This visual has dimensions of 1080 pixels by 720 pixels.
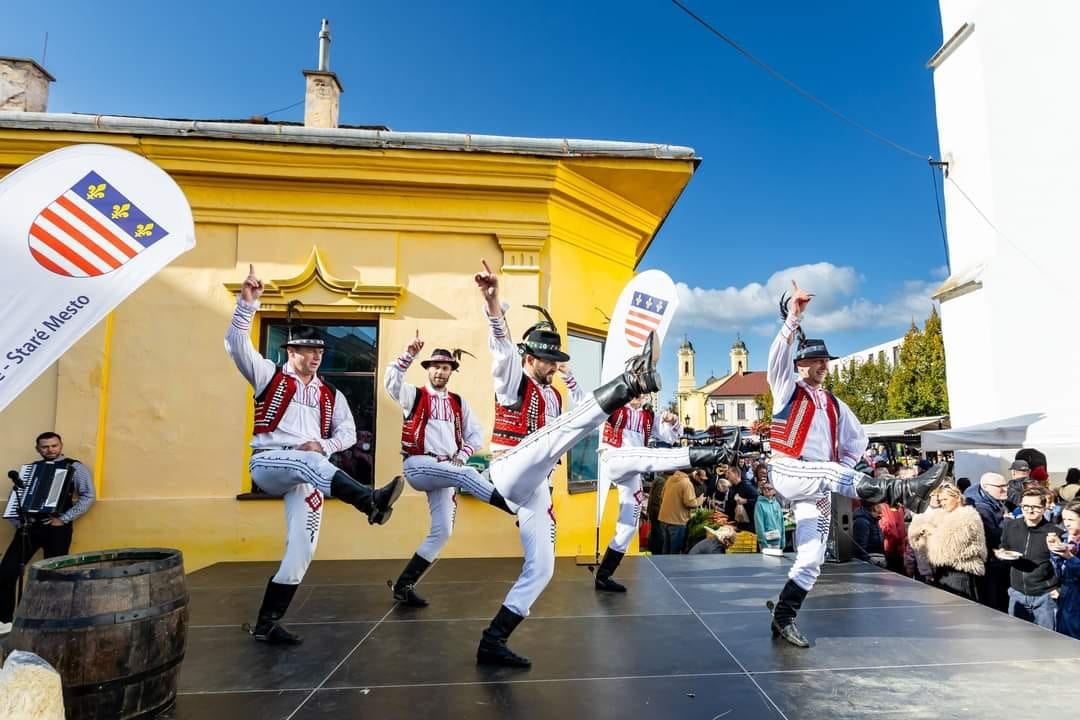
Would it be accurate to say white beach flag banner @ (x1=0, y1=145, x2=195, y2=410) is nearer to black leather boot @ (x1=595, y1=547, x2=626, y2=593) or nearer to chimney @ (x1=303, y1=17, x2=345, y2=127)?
black leather boot @ (x1=595, y1=547, x2=626, y2=593)

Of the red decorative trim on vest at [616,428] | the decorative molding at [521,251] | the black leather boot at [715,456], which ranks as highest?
the decorative molding at [521,251]

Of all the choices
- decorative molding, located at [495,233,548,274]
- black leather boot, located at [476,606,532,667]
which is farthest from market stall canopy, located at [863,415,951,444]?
black leather boot, located at [476,606,532,667]

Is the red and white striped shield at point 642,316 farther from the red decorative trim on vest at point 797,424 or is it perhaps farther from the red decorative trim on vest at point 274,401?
the red decorative trim on vest at point 274,401

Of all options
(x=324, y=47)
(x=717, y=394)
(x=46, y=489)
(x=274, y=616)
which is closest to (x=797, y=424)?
(x=274, y=616)

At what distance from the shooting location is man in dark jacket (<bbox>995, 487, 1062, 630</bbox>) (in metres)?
5.08

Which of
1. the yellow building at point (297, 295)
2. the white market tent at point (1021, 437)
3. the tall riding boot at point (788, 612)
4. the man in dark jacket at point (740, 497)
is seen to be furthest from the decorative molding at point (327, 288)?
the white market tent at point (1021, 437)

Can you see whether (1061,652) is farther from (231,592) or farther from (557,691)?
(231,592)

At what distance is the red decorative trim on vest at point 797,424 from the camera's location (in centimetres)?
439

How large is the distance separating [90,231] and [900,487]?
492 centimetres

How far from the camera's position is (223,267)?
7867 millimetres

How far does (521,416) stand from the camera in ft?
14.6

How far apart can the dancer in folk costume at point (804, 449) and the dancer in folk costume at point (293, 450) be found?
107 inches

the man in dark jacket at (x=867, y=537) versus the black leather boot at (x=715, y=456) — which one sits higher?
the black leather boot at (x=715, y=456)

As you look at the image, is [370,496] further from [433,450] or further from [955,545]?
[955,545]
